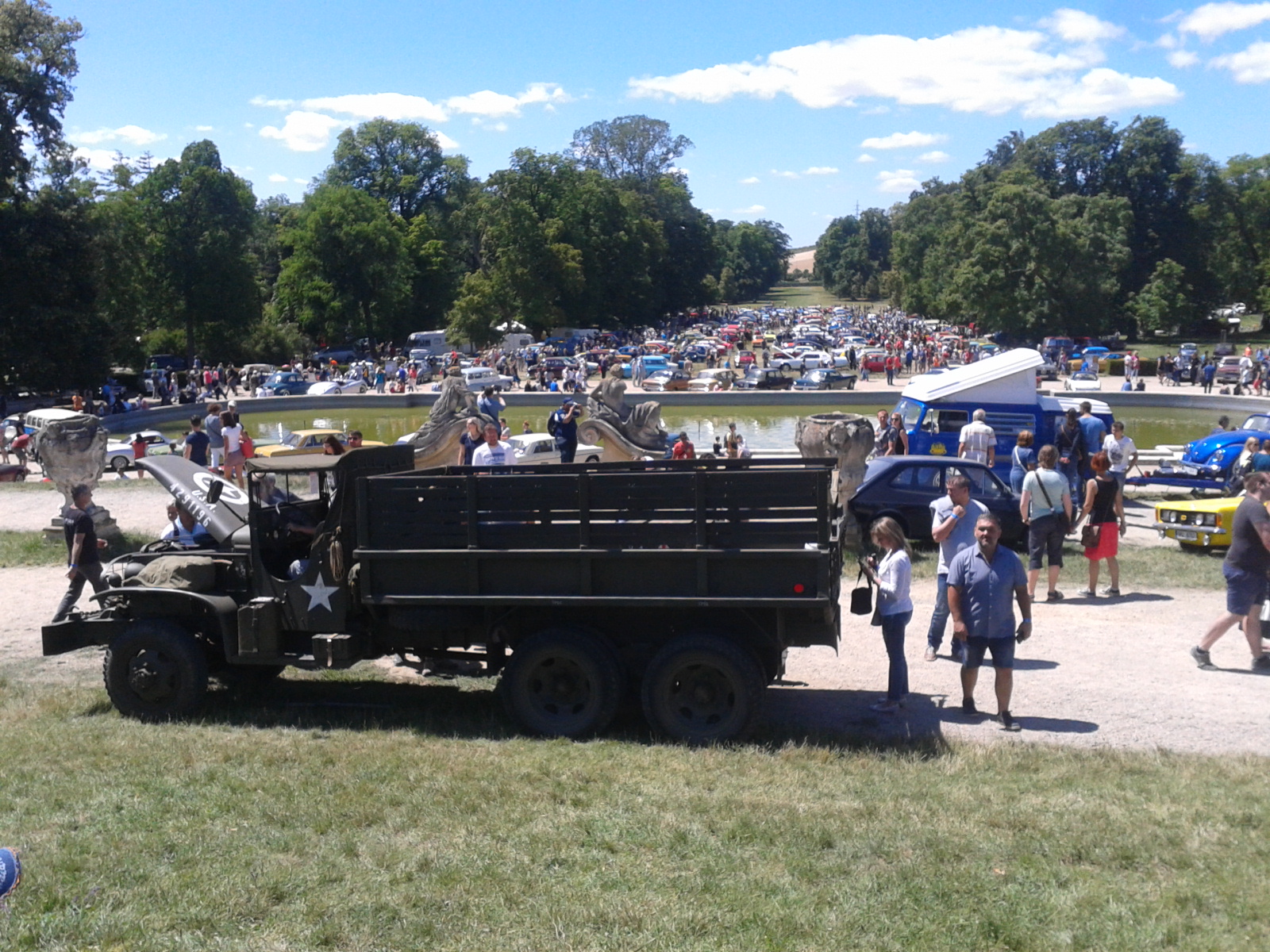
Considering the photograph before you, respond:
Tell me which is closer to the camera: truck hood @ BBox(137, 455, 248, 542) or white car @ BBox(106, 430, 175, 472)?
truck hood @ BBox(137, 455, 248, 542)

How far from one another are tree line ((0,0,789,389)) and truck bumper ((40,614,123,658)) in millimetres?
41861

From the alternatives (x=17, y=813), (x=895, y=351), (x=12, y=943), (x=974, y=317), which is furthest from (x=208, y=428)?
(x=974, y=317)

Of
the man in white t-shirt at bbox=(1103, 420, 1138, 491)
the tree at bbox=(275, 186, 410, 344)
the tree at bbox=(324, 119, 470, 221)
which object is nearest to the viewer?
the man in white t-shirt at bbox=(1103, 420, 1138, 491)

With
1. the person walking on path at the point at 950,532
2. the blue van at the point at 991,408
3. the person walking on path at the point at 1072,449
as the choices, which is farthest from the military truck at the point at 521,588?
the blue van at the point at 991,408

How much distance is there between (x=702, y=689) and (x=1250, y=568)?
4824mm

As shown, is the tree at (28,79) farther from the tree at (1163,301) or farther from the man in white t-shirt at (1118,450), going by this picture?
the tree at (1163,301)

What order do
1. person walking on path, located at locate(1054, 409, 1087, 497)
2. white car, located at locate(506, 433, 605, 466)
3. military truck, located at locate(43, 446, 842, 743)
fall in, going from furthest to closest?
white car, located at locate(506, 433, 605, 466), person walking on path, located at locate(1054, 409, 1087, 497), military truck, located at locate(43, 446, 842, 743)

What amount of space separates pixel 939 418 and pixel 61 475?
14446 millimetres

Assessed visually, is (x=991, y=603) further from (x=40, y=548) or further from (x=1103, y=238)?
(x=1103, y=238)

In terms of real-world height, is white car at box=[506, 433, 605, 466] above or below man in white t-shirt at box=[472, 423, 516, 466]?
below

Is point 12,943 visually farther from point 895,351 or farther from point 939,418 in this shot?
point 895,351

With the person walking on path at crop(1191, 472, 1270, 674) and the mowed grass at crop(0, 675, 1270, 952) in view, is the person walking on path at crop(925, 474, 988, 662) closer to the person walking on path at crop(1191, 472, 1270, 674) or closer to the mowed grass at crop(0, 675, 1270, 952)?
the person walking on path at crop(1191, 472, 1270, 674)

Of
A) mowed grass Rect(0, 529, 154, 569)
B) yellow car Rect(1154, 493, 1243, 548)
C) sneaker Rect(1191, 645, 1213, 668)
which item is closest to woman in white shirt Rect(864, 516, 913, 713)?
sneaker Rect(1191, 645, 1213, 668)

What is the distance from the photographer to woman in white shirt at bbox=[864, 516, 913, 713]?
878 centimetres
